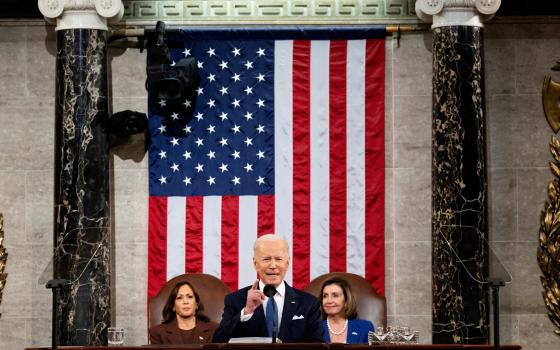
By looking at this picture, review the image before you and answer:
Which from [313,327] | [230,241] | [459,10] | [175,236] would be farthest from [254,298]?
[459,10]

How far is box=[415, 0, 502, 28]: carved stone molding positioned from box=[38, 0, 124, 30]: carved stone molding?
3051 millimetres

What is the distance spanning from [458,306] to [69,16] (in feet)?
15.6

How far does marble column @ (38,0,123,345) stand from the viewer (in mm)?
12125

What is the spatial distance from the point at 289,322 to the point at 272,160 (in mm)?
3950

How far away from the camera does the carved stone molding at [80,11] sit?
40.3 ft

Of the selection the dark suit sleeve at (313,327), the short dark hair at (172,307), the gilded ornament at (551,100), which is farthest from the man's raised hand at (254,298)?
the gilded ornament at (551,100)

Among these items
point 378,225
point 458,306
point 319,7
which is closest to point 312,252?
point 378,225

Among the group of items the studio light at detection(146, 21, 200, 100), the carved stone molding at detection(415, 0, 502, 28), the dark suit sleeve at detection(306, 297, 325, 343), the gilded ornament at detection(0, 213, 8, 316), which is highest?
the carved stone molding at detection(415, 0, 502, 28)

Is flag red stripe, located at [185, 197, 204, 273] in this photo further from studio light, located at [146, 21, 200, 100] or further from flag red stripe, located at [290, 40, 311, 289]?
studio light, located at [146, 21, 200, 100]

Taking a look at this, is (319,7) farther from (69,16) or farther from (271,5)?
(69,16)

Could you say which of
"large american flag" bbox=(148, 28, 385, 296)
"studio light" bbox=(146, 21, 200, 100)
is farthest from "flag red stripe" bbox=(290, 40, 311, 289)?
"studio light" bbox=(146, 21, 200, 100)

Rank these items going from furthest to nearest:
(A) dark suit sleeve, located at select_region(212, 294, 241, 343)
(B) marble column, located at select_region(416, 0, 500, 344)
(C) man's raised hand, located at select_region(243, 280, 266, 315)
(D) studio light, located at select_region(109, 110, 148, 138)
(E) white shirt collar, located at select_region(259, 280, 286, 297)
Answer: (D) studio light, located at select_region(109, 110, 148, 138) → (B) marble column, located at select_region(416, 0, 500, 344) → (E) white shirt collar, located at select_region(259, 280, 286, 297) → (A) dark suit sleeve, located at select_region(212, 294, 241, 343) → (C) man's raised hand, located at select_region(243, 280, 266, 315)

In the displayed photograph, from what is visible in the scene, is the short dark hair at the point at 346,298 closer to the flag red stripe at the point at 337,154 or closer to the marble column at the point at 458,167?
the marble column at the point at 458,167

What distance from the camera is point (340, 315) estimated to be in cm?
1108
